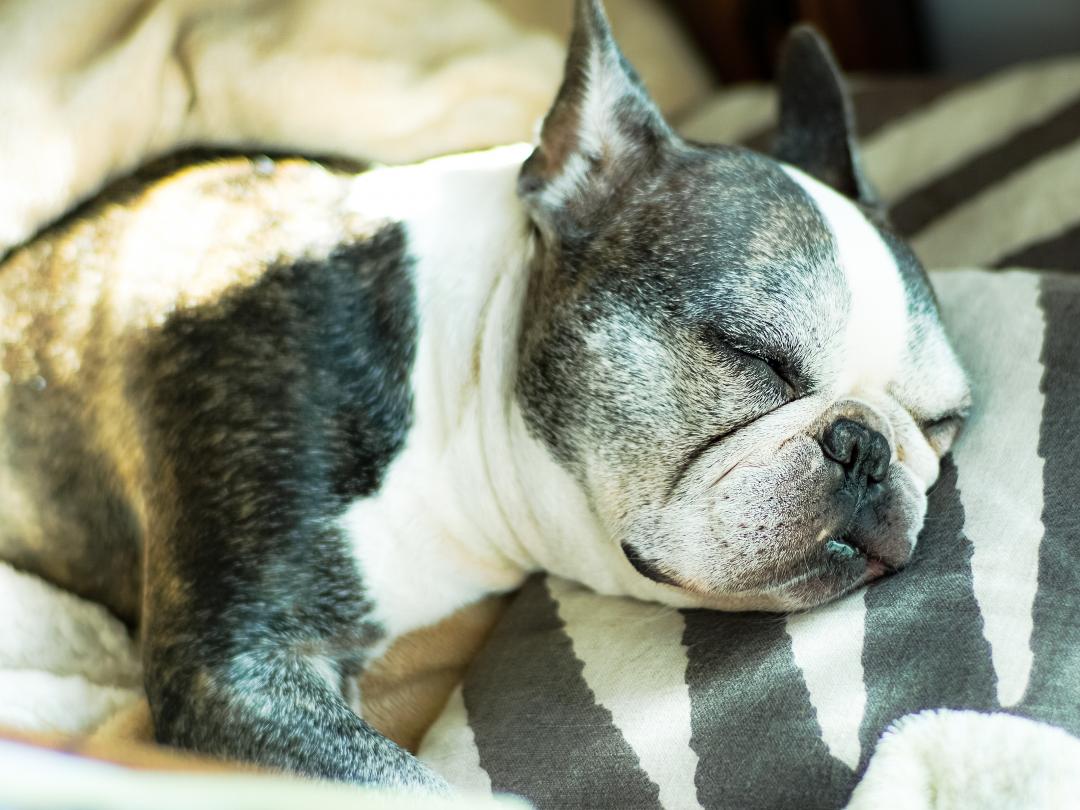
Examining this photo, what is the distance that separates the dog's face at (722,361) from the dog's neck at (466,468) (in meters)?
0.06

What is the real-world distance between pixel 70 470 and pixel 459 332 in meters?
0.67

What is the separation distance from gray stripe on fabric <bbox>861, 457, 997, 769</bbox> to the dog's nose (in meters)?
0.13

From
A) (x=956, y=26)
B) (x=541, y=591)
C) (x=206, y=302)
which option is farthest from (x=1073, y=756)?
(x=956, y=26)

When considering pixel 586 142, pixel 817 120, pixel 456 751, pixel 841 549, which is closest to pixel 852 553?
pixel 841 549

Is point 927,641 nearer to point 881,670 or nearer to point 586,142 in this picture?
point 881,670

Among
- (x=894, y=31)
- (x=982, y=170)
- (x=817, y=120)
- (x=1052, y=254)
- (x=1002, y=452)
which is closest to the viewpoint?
(x=1002, y=452)

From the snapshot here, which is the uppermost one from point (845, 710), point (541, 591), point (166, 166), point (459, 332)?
point (166, 166)

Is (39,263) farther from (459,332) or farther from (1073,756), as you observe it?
(1073,756)

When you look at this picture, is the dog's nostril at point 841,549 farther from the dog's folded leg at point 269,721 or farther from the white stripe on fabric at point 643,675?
the dog's folded leg at point 269,721

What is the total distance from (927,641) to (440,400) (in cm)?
76

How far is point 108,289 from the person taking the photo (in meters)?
1.72

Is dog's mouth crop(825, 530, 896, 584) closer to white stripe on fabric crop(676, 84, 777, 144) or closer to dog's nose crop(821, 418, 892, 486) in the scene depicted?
dog's nose crop(821, 418, 892, 486)

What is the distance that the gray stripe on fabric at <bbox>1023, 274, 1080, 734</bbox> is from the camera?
1.29 meters

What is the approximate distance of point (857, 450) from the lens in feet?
4.86
